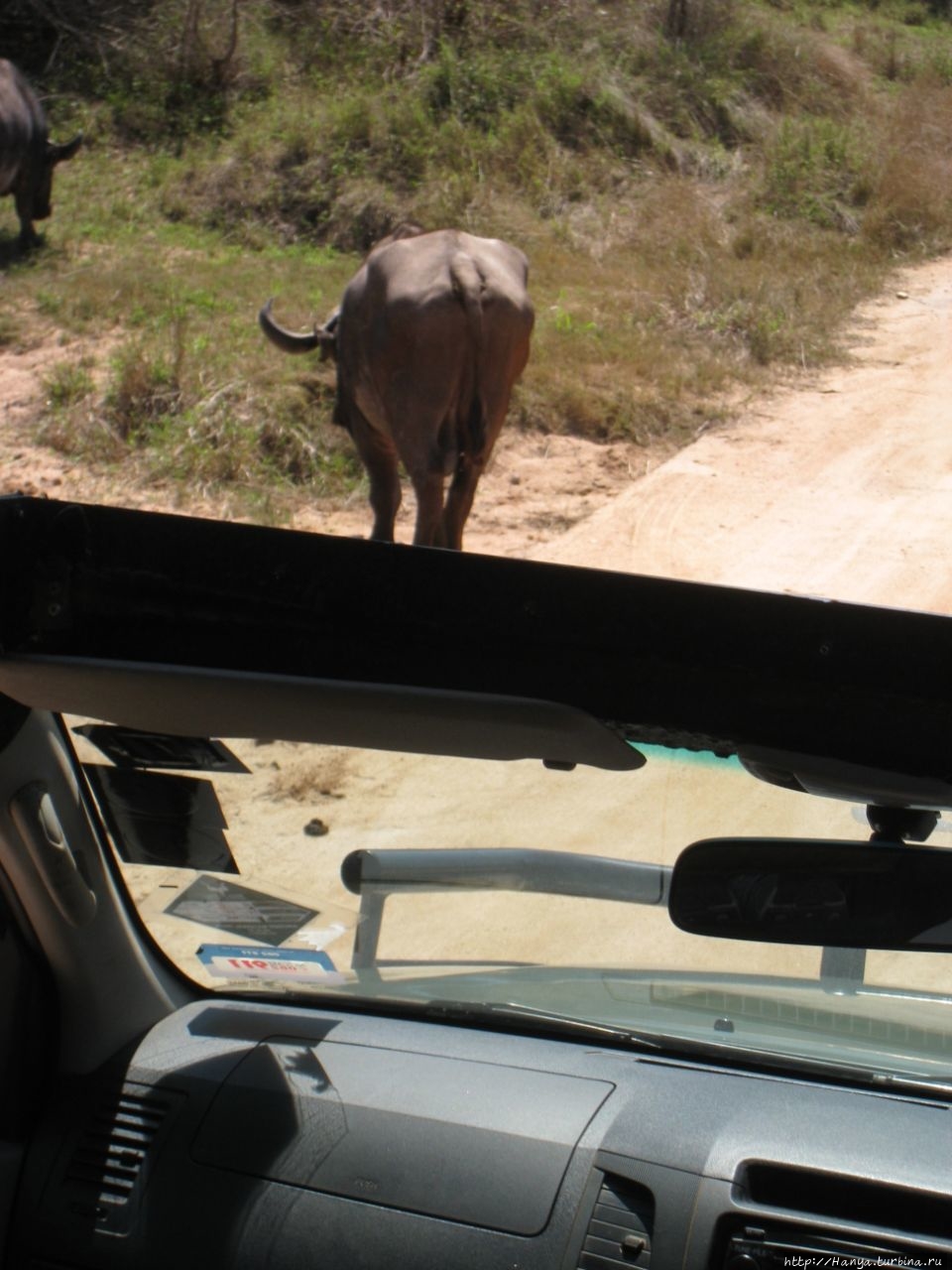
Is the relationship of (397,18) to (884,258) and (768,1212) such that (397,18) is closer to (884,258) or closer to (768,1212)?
(884,258)

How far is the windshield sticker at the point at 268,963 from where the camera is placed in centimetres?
220

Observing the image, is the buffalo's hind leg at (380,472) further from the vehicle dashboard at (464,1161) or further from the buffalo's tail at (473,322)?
the vehicle dashboard at (464,1161)

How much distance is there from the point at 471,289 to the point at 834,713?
18.0 feet

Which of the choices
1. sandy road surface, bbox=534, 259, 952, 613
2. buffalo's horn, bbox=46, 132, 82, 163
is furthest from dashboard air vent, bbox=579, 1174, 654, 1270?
buffalo's horn, bbox=46, 132, 82, 163

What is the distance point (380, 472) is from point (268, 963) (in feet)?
17.8

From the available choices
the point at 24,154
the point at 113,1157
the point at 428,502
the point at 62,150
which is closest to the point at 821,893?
the point at 113,1157

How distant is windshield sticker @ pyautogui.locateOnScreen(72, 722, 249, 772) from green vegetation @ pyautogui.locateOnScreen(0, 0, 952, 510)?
274 inches

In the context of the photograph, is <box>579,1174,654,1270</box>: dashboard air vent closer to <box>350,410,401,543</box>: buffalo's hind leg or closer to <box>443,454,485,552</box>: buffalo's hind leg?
<box>443,454,485,552</box>: buffalo's hind leg

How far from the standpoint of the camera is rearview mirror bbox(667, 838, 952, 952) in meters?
1.48

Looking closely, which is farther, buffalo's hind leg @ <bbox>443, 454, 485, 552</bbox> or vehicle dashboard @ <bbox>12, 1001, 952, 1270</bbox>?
buffalo's hind leg @ <bbox>443, 454, 485, 552</bbox>

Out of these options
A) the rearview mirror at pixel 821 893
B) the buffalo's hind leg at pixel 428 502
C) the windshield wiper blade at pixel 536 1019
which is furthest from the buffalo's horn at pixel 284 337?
the rearview mirror at pixel 821 893

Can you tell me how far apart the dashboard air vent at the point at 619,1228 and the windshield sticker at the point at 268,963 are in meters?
0.70

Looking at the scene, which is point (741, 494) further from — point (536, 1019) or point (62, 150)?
point (62, 150)

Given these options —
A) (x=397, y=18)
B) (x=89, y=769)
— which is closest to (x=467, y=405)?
(x=89, y=769)
